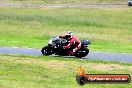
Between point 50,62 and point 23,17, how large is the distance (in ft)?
97.1

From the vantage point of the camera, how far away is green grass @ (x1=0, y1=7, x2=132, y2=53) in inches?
1377

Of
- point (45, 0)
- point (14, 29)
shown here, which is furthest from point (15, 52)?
point (45, 0)

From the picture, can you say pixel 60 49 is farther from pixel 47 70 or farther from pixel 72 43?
pixel 47 70

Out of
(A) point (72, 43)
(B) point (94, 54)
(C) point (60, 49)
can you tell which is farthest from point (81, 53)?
(B) point (94, 54)

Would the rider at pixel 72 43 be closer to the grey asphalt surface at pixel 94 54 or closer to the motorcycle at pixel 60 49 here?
the motorcycle at pixel 60 49

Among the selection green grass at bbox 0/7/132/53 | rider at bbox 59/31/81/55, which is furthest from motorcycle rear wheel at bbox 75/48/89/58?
green grass at bbox 0/7/132/53

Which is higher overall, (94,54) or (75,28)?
(94,54)

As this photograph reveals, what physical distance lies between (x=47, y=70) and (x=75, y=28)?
25.3 meters

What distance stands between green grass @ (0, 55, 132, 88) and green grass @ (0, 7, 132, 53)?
6.74 metres

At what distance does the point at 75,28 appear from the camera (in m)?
46.1

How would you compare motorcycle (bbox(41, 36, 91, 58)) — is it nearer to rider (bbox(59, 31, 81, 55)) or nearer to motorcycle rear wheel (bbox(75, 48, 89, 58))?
motorcycle rear wheel (bbox(75, 48, 89, 58))

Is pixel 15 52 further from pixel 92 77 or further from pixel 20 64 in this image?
pixel 92 77

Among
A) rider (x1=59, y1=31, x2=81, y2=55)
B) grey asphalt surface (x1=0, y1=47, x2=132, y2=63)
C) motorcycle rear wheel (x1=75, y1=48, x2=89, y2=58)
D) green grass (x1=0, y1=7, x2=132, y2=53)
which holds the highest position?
rider (x1=59, y1=31, x2=81, y2=55)

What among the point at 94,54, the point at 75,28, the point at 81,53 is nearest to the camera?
the point at 81,53
